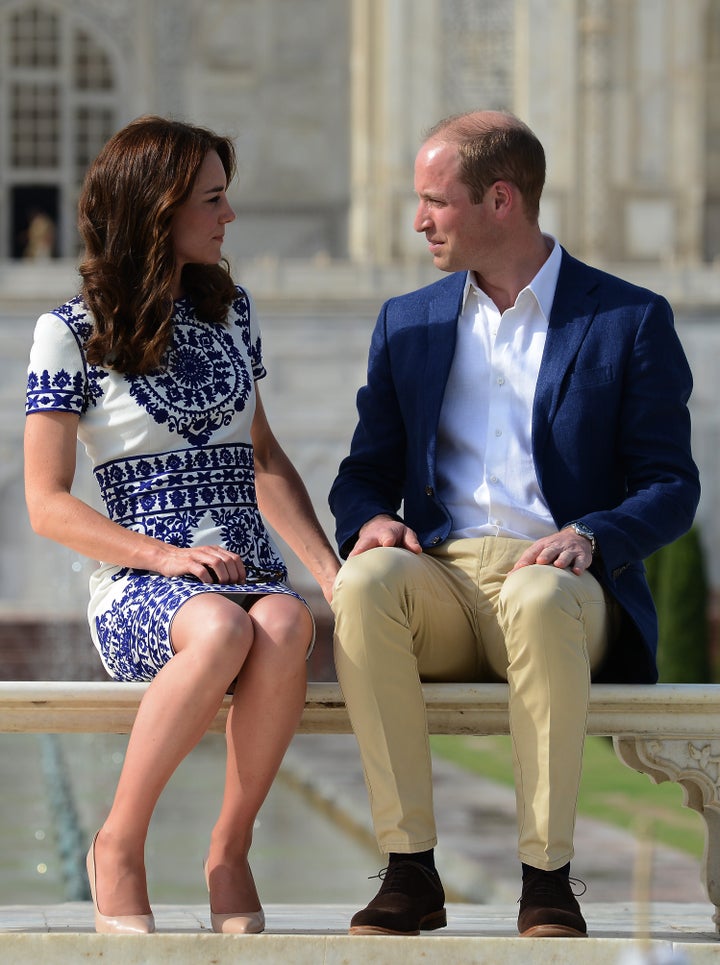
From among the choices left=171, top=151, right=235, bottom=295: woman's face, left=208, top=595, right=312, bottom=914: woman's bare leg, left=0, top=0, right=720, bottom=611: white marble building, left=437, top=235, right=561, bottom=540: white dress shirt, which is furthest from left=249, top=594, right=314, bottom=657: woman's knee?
left=0, top=0, right=720, bottom=611: white marble building

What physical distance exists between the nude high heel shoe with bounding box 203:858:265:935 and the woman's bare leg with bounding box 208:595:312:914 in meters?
0.01

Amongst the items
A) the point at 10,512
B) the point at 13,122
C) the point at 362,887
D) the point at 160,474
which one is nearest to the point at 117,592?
the point at 160,474

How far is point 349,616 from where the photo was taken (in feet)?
10.4

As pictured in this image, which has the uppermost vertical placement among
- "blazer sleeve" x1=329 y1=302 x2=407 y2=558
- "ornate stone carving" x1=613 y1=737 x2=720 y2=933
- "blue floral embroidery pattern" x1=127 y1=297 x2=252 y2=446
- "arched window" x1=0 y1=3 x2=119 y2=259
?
"arched window" x1=0 y1=3 x2=119 y2=259

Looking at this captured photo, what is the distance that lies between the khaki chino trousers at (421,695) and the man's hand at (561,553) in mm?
30

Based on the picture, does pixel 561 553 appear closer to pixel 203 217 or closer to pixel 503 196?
pixel 503 196

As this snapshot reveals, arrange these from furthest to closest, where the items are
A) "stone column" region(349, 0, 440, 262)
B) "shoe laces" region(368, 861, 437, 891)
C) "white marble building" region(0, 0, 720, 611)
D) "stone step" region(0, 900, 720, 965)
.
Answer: "stone column" region(349, 0, 440, 262)
"white marble building" region(0, 0, 720, 611)
"shoe laces" region(368, 861, 437, 891)
"stone step" region(0, 900, 720, 965)

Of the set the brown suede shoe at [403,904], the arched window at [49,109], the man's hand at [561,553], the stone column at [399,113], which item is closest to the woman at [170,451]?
the brown suede shoe at [403,904]

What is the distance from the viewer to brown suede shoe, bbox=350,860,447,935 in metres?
3.06

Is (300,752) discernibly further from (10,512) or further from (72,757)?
(10,512)

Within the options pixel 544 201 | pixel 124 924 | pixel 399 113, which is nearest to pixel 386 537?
pixel 124 924

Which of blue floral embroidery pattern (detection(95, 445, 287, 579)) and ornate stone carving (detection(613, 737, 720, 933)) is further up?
blue floral embroidery pattern (detection(95, 445, 287, 579))

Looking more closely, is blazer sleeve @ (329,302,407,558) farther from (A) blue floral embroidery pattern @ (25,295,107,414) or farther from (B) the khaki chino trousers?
(A) blue floral embroidery pattern @ (25,295,107,414)

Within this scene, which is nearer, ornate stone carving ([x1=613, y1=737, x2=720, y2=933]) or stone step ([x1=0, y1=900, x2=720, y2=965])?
stone step ([x1=0, y1=900, x2=720, y2=965])
